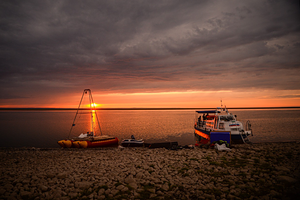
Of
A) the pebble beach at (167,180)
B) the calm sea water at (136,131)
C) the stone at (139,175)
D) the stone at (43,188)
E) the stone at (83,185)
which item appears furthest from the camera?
the calm sea water at (136,131)

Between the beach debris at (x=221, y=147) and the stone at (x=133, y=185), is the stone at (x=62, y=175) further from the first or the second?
the beach debris at (x=221, y=147)

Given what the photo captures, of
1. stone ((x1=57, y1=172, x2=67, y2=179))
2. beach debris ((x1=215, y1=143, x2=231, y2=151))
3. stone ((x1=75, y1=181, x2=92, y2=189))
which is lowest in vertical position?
stone ((x1=75, y1=181, x2=92, y2=189))

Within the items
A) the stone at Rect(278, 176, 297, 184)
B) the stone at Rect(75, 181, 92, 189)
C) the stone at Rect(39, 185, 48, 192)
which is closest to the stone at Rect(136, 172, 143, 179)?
the stone at Rect(75, 181, 92, 189)

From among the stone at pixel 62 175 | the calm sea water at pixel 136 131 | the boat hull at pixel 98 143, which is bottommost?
the calm sea water at pixel 136 131

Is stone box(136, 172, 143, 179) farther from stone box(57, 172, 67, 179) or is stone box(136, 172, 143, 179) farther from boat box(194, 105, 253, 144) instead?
boat box(194, 105, 253, 144)

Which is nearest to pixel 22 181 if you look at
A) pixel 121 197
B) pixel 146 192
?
pixel 121 197

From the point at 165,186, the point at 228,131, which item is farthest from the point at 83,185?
the point at 228,131

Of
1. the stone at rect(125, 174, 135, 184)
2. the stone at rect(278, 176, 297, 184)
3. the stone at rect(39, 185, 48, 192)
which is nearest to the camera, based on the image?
the stone at rect(278, 176, 297, 184)

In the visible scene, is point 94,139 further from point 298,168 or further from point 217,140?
point 298,168

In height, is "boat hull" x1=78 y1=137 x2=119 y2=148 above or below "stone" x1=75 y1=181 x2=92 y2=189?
below

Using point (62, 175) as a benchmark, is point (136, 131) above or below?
below

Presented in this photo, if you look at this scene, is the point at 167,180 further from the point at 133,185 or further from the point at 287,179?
the point at 287,179

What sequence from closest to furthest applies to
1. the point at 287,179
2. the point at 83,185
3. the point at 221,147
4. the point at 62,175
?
the point at 287,179
the point at 83,185
the point at 62,175
the point at 221,147

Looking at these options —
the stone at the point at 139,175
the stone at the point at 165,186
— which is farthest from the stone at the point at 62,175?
the stone at the point at 165,186
